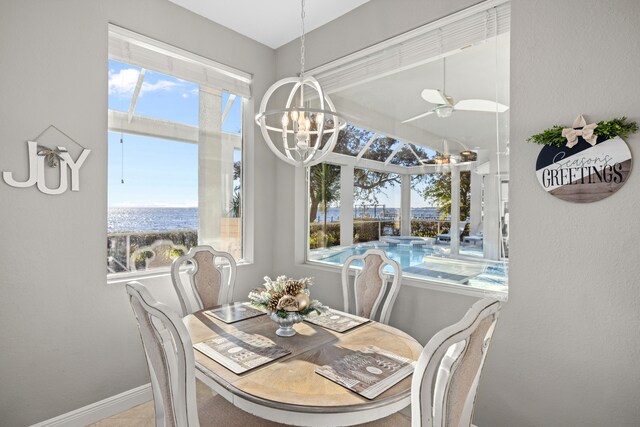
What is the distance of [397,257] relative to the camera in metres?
2.66

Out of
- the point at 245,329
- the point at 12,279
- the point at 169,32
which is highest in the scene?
the point at 169,32

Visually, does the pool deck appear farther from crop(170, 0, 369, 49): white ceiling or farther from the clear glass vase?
crop(170, 0, 369, 49): white ceiling

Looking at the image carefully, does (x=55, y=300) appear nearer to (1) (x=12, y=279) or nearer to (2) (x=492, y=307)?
(1) (x=12, y=279)

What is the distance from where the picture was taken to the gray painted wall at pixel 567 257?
163 centimetres

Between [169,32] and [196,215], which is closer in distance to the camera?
[169,32]

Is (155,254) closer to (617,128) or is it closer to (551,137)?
(551,137)

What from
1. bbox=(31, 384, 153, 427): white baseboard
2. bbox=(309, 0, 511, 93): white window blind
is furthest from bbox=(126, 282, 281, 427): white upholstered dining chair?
bbox=(309, 0, 511, 93): white window blind

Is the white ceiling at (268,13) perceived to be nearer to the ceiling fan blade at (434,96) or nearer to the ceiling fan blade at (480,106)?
the ceiling fan blade at (434,96)

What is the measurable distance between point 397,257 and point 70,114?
2458mm

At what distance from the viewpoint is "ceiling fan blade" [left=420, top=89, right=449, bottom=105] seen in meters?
Answer: 2.39

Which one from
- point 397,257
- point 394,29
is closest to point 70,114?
point 394,29

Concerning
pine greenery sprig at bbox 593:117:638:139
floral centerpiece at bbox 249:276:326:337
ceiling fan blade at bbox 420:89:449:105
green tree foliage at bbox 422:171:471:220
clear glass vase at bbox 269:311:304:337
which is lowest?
clear glass vase at bbox 269:311:304:337

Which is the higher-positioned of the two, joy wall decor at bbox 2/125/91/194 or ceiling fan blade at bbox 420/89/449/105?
ceiling fan blade at bbox 420/89/449/105

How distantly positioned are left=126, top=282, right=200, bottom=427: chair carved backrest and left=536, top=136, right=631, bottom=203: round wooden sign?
6.21 ft
